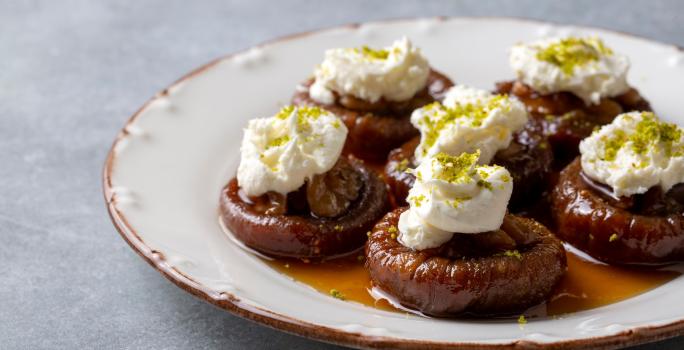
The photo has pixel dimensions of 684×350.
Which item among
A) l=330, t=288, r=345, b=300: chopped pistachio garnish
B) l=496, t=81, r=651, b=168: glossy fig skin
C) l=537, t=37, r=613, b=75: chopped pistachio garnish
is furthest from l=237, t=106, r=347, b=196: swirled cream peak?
l=537, t=37, r=613, b=75: chopped pistachio garnish

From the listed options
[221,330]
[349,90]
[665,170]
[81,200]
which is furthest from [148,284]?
[665,170]

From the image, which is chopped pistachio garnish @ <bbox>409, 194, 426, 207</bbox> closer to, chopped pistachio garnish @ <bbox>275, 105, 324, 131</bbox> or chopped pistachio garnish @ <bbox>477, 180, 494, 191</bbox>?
chopped pistachio garnish @ <bbox>477, 180, 494, 191</bbox>

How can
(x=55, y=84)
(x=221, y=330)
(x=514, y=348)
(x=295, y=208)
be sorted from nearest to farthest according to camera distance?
(x=514, y=348), (x=221, y=330), (x=295, y=208), (x=55, y=84)

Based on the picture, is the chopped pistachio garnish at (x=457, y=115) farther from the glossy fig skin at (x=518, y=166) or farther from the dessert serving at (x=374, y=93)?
the dessert serving at (x=374, y=93)

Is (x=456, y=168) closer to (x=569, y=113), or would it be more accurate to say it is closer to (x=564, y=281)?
(x=564, y=281)

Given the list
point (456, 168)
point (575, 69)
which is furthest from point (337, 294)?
point (575, 69)

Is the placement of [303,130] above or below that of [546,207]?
above

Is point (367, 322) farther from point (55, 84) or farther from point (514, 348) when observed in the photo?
point (55, 84)
